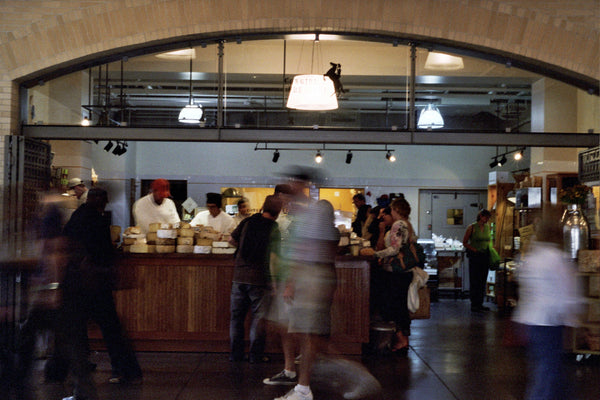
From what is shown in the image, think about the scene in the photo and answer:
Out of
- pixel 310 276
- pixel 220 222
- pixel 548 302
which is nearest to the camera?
pixel 548 302

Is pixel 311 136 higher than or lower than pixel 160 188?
higher

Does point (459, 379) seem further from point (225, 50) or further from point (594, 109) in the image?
point (225, 50)

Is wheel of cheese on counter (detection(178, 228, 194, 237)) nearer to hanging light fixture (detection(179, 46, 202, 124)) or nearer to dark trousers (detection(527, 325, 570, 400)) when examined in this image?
hanging light fixture (detection(179, 46, 202, 124))

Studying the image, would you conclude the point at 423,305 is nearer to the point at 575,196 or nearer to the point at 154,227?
the point at 575,196

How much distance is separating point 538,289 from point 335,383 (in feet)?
7.02

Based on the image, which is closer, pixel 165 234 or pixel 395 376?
pixel 395 376

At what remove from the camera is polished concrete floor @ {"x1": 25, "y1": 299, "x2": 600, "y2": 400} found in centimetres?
586

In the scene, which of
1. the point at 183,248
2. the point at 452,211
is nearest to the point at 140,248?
the point at 183,248

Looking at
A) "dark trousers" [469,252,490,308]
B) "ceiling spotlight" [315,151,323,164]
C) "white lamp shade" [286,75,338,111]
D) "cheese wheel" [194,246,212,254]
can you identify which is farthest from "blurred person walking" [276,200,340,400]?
"ceiling spotlight" [315,151,323,164]

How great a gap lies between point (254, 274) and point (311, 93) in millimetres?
2451

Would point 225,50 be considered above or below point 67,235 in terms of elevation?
above

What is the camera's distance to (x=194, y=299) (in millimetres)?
7484

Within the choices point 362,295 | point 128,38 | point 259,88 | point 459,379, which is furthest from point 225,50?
point 459,379

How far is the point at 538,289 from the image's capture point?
497cm
